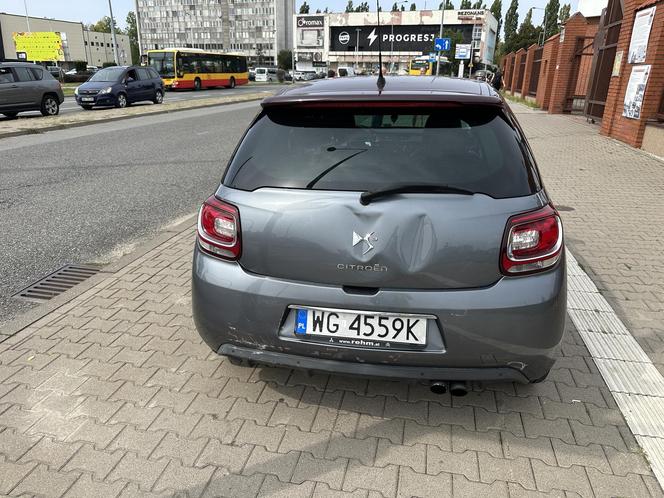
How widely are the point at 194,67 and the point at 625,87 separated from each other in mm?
33993

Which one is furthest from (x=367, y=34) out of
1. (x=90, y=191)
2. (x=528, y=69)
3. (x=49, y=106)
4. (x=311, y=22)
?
(x=90, y=191)

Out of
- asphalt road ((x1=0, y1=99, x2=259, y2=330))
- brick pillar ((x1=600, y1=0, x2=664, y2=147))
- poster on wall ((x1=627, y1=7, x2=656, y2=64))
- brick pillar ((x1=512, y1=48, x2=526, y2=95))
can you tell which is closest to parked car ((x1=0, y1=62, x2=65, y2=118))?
asphalt road ((x1=0, y1=99, x2=259, y2=330))

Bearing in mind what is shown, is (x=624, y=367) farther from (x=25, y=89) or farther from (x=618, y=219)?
(x=25, y=89)

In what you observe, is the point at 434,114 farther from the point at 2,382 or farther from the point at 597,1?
the point at 597,1

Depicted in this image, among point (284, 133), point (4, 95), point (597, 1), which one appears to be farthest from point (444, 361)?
point (597, 1)

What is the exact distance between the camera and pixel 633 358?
10.9 ft

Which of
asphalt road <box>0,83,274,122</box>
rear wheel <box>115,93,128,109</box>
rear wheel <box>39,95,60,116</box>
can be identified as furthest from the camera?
rear wheel <box>115,93,128,109</box>

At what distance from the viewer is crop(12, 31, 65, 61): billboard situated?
63.6 m

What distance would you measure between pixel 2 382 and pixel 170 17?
149 metres

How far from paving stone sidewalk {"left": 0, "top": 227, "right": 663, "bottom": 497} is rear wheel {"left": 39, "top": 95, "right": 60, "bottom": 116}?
17975 mm

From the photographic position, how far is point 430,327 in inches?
92.4

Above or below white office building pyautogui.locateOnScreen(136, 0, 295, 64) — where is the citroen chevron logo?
below

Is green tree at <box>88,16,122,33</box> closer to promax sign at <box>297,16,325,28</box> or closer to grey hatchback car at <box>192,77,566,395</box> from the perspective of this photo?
promax sign at <box>297,16,325,28</box>

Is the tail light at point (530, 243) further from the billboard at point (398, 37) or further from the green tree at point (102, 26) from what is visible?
the green tree at point (102, 26)
